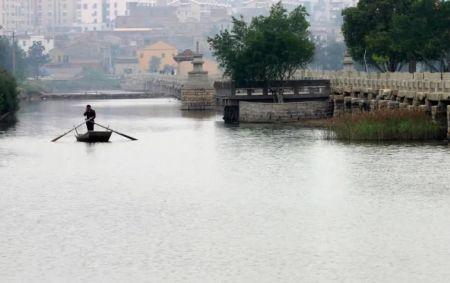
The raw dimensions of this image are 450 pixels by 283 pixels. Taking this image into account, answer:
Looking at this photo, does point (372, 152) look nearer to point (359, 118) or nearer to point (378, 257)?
point (359, 118)

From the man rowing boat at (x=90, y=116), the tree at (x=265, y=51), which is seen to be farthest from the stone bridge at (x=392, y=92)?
the man rowing boat at (x=90, y=116)

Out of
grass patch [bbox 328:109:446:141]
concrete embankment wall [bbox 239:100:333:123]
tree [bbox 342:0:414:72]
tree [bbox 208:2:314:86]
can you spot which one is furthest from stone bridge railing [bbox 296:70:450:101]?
tree [bbox 208:2:314:86]

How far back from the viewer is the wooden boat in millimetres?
94875

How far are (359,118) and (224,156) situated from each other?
13164 millimetres

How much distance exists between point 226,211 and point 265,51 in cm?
6461

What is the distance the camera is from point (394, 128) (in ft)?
294

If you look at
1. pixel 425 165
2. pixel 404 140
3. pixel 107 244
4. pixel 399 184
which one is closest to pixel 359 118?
pixel 404 140

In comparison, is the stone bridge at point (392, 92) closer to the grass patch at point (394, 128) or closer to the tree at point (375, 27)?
the grass patch at point (394, 128)

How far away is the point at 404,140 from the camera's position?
8919 cm

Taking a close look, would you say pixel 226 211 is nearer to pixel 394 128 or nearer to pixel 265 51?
pixel 394 128

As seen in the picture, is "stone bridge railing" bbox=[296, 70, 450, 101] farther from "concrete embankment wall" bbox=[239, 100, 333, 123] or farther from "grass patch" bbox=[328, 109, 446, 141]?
"concrete embankment wall" bbox=[239, 100, 333, 123]

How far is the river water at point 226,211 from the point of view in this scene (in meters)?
48.0

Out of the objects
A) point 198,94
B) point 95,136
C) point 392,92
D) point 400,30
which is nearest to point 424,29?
point 400,30

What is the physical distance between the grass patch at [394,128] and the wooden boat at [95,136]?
1541cm
